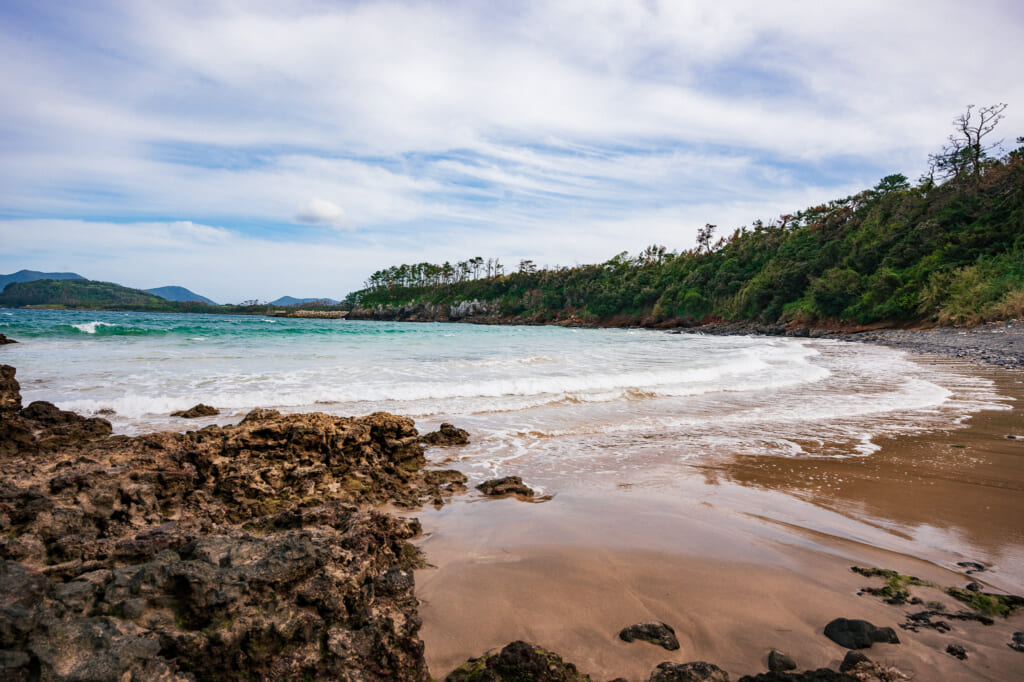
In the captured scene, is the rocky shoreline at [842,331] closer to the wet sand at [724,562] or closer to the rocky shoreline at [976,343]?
the rocky shoreline at [976,343]

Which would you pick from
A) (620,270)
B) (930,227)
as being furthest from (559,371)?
(620,270)

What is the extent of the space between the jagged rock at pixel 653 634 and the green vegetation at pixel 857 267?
3330cm

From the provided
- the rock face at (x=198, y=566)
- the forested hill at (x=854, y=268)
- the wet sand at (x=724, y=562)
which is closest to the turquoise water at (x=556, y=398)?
the wet sand at (x=724, y=562)

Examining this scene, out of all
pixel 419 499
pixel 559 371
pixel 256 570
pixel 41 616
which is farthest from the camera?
pixel 559 371

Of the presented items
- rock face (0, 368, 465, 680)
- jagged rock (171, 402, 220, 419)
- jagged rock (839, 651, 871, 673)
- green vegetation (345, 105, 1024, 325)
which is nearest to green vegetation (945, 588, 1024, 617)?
jagged rock (839, 651, 871, 673)

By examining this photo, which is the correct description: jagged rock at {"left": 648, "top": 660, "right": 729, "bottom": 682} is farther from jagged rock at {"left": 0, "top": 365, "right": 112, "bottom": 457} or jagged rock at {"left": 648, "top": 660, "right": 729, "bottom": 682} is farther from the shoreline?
jagged rock at {"left": 0, "top": 365, "right": 112, "bottom": 457}

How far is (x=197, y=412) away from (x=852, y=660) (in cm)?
771

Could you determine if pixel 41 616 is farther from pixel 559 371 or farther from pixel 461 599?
pixel 559 371

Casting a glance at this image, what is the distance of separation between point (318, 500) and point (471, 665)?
232cm

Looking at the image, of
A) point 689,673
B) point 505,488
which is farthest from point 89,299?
point 689,673

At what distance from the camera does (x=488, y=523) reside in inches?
141

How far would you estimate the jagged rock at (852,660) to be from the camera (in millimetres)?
1953

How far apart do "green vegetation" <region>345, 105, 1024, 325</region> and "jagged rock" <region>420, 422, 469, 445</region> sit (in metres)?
32.1

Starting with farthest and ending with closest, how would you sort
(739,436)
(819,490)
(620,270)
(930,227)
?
(620,270) → (930,227) → (739,436) → (819,490)
